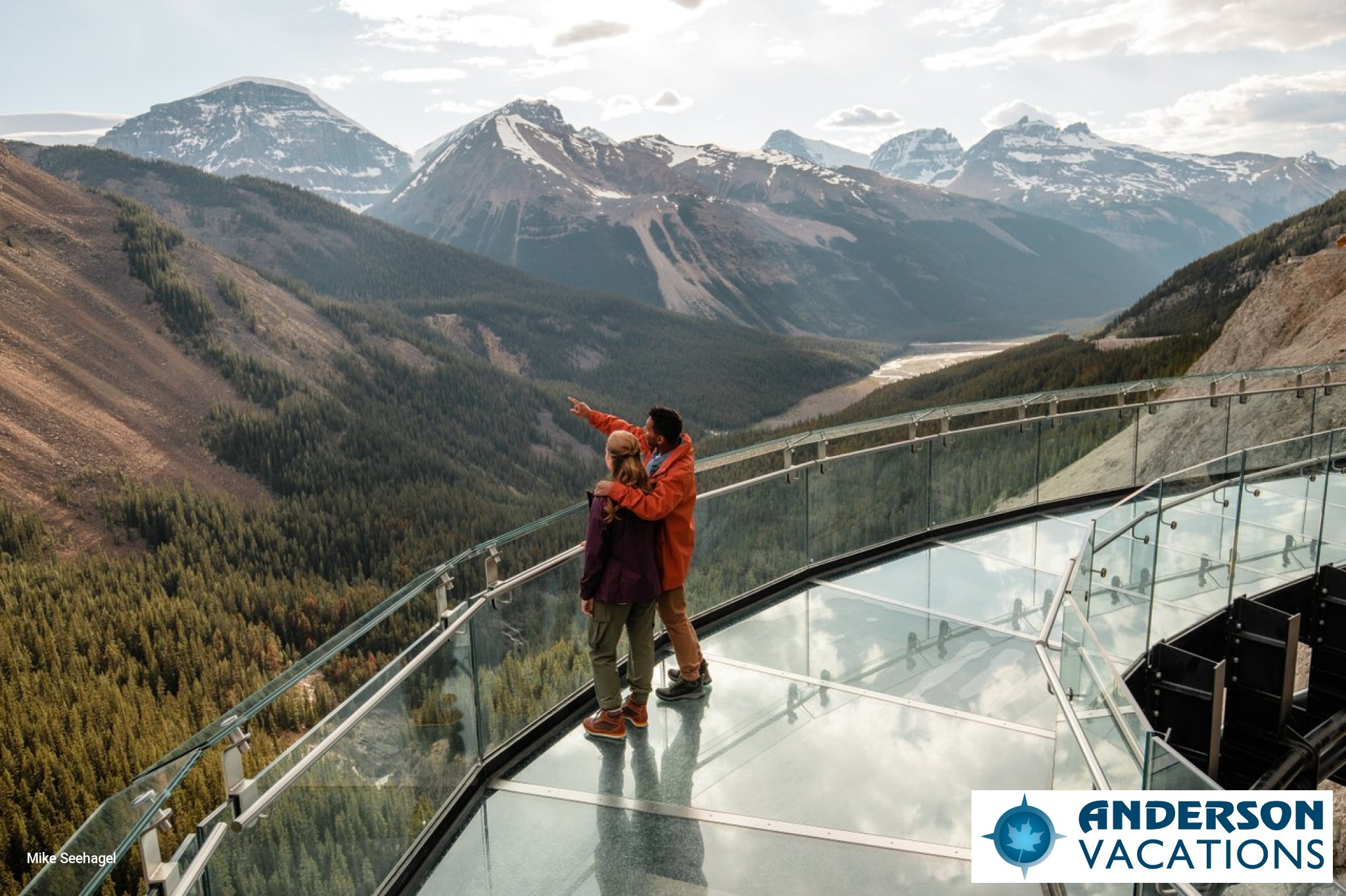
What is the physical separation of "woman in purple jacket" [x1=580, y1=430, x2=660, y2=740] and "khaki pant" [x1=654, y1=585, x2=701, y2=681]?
0.19 m

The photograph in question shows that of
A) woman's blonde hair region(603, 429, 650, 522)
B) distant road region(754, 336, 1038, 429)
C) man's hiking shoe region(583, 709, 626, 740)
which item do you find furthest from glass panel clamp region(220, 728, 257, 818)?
distant road region(754, 336, 1038, 429)

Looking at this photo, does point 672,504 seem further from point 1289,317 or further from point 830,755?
point 1289,317

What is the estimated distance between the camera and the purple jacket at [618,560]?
4398mm

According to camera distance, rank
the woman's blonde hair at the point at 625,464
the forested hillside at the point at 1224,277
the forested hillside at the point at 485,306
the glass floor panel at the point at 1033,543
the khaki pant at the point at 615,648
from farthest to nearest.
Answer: the forested hillside at the point at 485,306 → the forested hillside at the point at 1224,277 → the glass floor panel at the point at 1033,543 → the khaki pant at the point at 615,648 → the woman's blonde hair at the point at 625,464

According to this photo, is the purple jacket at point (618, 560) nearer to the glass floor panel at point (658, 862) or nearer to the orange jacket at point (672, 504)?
the orange jacket at point (672, 504)

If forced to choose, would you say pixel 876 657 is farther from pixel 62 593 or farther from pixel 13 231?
pixel 13 231

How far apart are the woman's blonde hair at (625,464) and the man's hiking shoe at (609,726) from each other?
113 centimetres

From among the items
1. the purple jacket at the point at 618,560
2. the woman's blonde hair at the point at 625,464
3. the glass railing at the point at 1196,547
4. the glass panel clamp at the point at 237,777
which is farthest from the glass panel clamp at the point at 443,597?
the glass railing at the point at 1196,547

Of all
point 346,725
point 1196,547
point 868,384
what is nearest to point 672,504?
point 346,725

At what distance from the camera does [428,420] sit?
83.2 meters

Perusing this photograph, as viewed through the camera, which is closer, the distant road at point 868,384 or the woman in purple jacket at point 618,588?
the woman in purple jacket at point 618,588

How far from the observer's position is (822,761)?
4.53 metres

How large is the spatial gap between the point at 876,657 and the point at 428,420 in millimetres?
81158

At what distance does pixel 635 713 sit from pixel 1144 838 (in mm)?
2442
